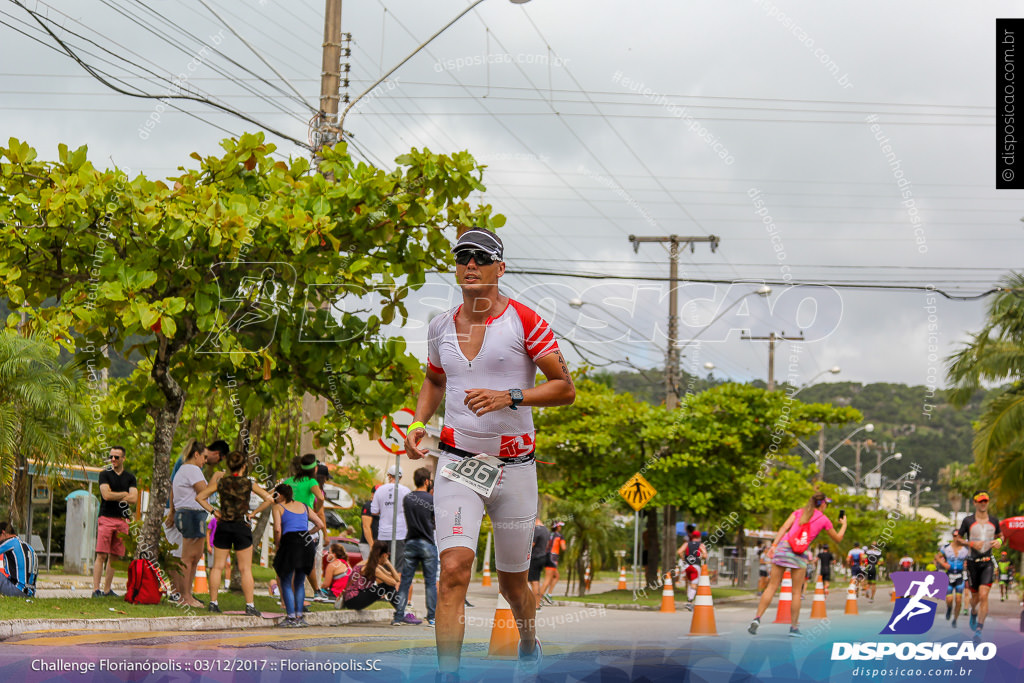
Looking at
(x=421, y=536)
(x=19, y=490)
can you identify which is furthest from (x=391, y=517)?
(x=19, y=490)

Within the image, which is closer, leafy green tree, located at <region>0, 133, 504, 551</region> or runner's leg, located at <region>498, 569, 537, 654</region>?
runner's leg, located at <region>498, 569, 537, 654</region>

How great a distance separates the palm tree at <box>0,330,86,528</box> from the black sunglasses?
11.6 m

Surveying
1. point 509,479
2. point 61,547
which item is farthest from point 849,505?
point 509,479

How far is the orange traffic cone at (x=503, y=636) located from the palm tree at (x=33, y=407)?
9645 mm

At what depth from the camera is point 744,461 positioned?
89.0ft

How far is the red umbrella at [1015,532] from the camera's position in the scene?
1063cm

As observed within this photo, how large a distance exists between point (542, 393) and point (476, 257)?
747 millimetres

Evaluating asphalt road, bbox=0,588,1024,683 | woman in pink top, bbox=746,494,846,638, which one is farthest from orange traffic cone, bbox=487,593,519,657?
woman in pink top, bbox=746,494,846,638

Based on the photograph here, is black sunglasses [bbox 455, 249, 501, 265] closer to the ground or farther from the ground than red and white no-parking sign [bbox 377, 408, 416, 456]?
farther from the ground

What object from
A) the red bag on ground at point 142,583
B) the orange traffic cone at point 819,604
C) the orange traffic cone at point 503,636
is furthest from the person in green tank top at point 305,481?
the orange traffic cone at point 819,604

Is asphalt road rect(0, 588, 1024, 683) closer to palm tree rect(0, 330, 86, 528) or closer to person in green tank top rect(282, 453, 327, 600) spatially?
person in green tank top rect(282, 453, 327, 600)

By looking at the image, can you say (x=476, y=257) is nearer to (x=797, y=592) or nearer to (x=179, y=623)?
(x=179, y=623)

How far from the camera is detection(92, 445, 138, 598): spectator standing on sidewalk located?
12359 millimetres

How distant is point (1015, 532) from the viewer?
35.3 feet
